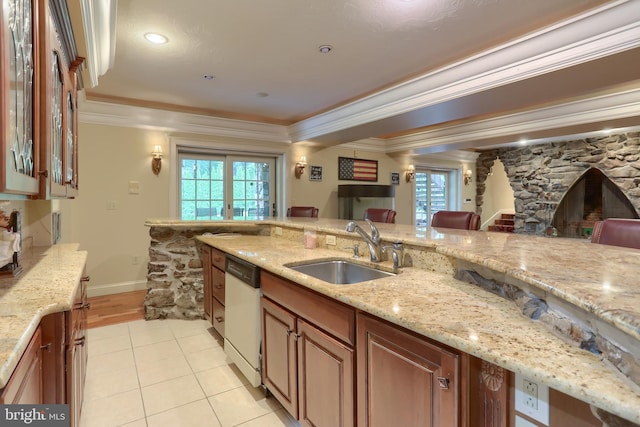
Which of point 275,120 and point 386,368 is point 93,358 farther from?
point 275,120

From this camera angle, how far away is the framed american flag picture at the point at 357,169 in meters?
6.14

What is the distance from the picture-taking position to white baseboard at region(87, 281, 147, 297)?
4.12 metres

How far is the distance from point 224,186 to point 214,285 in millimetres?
2595

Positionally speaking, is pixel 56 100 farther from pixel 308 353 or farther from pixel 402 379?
pixel 402 379

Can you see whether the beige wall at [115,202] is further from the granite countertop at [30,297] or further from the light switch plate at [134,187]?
the granite countertop at [30,297]

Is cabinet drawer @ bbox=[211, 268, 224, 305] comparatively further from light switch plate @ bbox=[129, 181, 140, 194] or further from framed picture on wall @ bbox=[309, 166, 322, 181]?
framed picture on wall @ bbox=[309, 166, 322, 181]

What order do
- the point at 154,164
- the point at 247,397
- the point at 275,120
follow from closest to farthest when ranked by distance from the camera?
the point at 247,397 < the point at 154,164 < the point at 275,120

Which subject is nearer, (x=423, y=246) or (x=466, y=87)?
(x=423, y=246)

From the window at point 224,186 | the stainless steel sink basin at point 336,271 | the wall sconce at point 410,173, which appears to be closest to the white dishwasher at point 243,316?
the stainless steel sink basin at point 336,271

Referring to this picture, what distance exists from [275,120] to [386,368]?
184 inches

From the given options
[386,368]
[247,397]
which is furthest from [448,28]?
[247,397]

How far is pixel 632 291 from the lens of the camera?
30.3 inches

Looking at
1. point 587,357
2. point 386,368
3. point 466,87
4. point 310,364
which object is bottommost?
point 310,364

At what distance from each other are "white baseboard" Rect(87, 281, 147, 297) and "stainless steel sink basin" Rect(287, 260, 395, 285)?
11.2 ft
